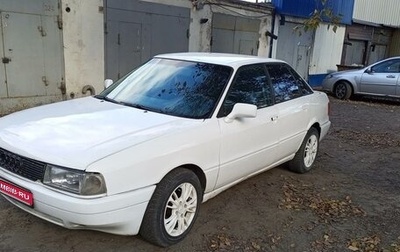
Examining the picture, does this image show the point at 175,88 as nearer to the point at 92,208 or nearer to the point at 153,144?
the point at 153,144

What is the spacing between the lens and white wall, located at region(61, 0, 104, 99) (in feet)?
25.8

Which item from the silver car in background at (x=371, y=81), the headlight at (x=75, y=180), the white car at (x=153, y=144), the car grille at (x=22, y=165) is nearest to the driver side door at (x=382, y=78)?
the silver car in background at (x=371, y=81)

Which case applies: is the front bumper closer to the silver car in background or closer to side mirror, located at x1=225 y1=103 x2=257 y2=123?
side mirror, located at x1=225 y1=103 x2=257 y2=123

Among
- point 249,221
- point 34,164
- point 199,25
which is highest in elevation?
point 199,25

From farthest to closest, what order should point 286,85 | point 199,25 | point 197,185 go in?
1. point 199,25
2. point 286,85
3. point 197,185

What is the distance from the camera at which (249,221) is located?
12.1ft

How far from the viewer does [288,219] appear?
3799 millimetres

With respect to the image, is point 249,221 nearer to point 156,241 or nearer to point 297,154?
point 156,241

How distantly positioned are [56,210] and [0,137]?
84 cm

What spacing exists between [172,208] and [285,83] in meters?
2.40

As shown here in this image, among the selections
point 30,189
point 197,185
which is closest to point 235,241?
point 197,185

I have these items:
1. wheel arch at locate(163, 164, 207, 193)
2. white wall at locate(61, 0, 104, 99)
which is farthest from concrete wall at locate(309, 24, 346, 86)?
wheel arch at locate(163, 164, 207, 193)

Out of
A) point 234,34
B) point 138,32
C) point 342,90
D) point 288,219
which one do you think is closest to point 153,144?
point 288,219

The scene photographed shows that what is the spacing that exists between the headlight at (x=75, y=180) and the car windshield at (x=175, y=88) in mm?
1100
